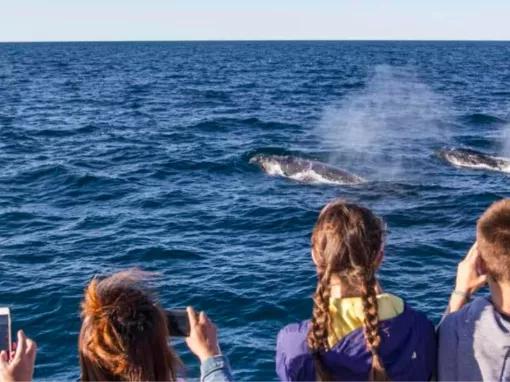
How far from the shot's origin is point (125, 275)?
4.31m

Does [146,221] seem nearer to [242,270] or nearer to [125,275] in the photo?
[242,270]

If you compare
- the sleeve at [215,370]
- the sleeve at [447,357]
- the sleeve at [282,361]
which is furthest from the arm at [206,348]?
the sleeve at [447,357]

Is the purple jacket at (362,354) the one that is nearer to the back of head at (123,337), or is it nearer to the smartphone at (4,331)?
the back of head at (123,337)

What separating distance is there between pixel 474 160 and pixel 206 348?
25.4m

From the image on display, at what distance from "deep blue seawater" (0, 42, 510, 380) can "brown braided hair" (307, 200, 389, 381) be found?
41.8 inches

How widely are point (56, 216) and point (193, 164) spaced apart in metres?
8.79

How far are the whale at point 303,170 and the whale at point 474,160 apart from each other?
5309 millimetres

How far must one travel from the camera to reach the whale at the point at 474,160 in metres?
27.8

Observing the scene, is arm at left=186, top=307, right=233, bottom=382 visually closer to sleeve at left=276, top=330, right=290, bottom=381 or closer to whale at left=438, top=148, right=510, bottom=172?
sleeve at left=276, top=330, right=290, bottom=381

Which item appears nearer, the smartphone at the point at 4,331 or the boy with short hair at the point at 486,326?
the smartphone at the point at 4,331

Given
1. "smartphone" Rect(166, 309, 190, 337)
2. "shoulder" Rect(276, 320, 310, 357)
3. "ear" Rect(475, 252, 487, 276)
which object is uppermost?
"ear" Rect(475, 252, 487, 276)

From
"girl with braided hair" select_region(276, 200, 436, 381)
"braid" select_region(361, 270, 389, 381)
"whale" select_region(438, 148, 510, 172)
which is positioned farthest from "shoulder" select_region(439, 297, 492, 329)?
"whale" select_region(438, 148, 510, 172)

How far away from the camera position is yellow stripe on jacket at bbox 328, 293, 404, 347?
4.61 m

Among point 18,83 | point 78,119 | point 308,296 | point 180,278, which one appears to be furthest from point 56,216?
point 18,83
